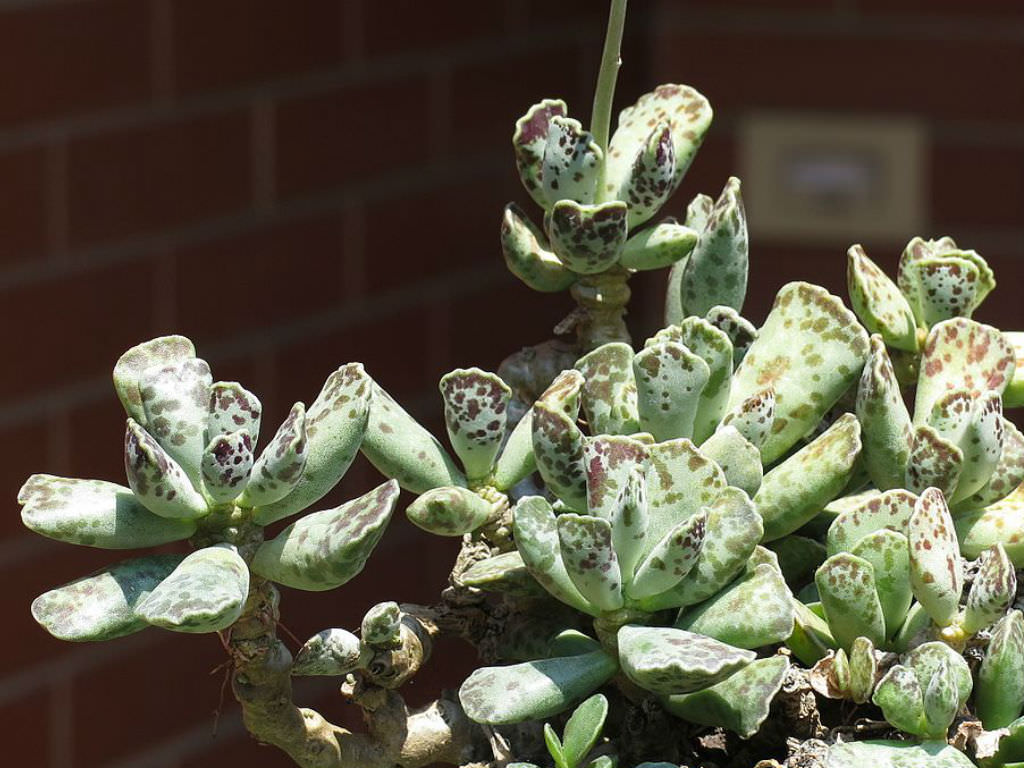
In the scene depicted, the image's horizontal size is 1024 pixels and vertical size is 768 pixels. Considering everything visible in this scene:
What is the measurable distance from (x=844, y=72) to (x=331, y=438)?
2139 mm

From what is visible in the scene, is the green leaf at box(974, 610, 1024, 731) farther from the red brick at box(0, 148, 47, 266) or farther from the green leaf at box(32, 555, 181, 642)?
the red brick at box(0, 148, 47, 266)

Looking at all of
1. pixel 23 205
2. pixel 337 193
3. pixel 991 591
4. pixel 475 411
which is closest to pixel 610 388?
pixel 475 411

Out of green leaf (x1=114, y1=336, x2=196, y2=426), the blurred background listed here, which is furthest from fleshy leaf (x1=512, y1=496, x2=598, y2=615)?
the blurred background

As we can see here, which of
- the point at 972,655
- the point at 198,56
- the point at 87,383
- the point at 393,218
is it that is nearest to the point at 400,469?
the point at 972,655

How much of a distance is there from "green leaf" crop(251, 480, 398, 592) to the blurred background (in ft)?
3.13

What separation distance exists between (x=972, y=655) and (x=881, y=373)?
0.10 metres

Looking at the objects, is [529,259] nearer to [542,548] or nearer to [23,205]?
[542,548]

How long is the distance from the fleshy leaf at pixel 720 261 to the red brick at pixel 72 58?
1.18m

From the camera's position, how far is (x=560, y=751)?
0.52 meters

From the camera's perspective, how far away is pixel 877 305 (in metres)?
0.64

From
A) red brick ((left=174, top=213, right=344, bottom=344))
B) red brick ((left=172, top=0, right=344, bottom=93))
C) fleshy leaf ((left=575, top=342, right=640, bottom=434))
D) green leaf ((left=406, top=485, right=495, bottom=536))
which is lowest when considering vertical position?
red brick ((left=174, top=213, right=344, bottom=344))

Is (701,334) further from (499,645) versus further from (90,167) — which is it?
(90,167)

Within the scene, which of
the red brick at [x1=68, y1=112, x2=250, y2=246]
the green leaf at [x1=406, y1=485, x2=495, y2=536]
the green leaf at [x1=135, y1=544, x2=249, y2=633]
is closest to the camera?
the green leaf at [x1=135, y1=544, x2=249, y2=633]

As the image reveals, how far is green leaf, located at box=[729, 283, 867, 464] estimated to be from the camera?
0.61 m
